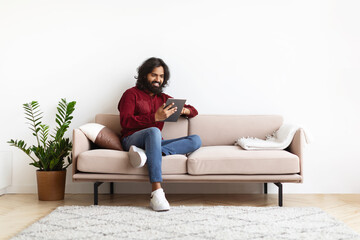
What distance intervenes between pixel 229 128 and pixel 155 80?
2.54 feet

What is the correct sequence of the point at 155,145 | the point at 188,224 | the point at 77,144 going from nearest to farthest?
the point at 188,224 → the point at 155,145 → the point at 77,144

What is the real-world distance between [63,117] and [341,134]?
257cm

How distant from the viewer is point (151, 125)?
310 centimetres

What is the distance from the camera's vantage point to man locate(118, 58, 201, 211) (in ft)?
8.88

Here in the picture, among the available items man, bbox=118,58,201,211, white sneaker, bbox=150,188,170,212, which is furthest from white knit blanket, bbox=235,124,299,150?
white sneaker, bbox=150,188,170,212

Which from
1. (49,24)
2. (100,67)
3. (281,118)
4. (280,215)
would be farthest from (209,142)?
(49,24)

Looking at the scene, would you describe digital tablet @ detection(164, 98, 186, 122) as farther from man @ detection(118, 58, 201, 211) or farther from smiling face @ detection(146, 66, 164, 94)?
smiling face @ detection(146, 66, 164, 94)

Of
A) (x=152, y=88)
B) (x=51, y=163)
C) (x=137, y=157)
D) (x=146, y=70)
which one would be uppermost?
(x=146, y=70)

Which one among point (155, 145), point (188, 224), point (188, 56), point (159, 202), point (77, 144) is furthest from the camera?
point (188, 56)

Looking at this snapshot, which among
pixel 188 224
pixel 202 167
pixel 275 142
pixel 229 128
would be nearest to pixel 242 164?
pixel 202 167

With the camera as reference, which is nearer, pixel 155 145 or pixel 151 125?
pixel 155 145

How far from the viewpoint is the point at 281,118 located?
3410mm

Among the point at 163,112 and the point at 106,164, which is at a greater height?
the point at 163,112

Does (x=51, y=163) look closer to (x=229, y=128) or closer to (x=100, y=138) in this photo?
(x=100, y=138)
